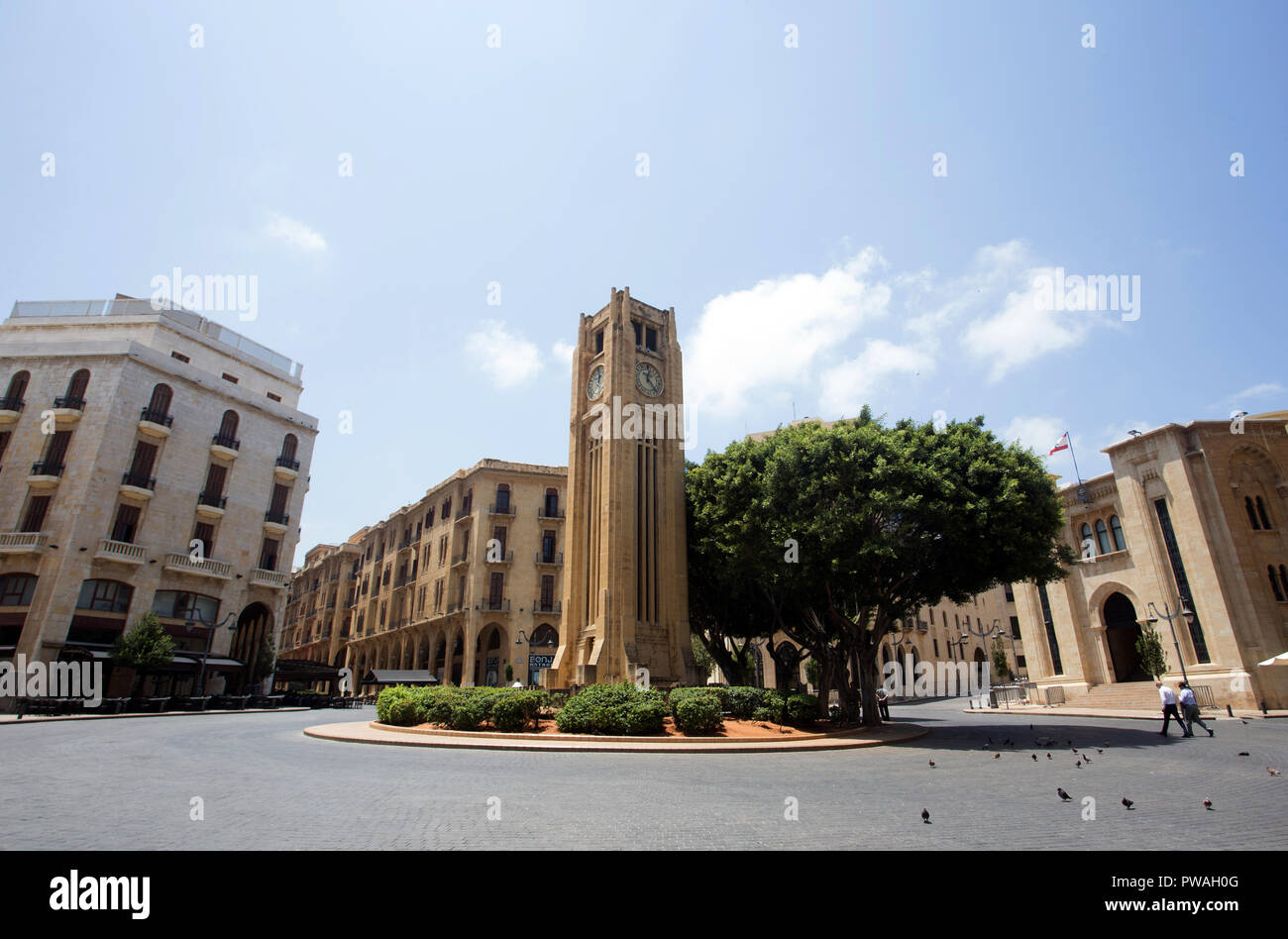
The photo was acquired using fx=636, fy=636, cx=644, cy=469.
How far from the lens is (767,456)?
23500mm

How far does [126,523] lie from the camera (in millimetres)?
33688

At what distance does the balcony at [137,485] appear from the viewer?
110ft

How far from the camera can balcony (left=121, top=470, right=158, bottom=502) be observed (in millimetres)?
33531

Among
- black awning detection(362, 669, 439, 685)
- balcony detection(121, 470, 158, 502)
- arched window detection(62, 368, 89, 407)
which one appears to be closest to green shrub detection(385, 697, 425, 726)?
black awning detection(362, 669, 439, 685)

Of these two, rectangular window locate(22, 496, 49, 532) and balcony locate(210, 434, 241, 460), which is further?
balcony locate(210, 434, 241, 460)

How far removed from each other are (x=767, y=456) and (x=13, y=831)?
20.7 meters

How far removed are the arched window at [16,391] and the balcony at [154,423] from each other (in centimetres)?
612

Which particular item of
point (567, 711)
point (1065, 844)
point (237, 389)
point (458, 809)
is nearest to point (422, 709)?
point (567, 711)

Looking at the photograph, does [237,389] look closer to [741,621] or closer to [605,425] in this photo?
[605,425]

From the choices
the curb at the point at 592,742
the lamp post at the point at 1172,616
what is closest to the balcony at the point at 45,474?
the curb at the point at 592,742

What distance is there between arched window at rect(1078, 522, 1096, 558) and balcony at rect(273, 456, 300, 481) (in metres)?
47.6

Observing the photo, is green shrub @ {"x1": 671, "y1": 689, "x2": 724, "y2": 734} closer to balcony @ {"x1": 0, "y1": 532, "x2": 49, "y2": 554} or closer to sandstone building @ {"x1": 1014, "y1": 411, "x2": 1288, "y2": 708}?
sandstone building @ {"x1": 1014, "y1": 411, "x2": 1288, "y2": 708}

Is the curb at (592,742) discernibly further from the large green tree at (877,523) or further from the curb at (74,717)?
the curb at (74,717)
